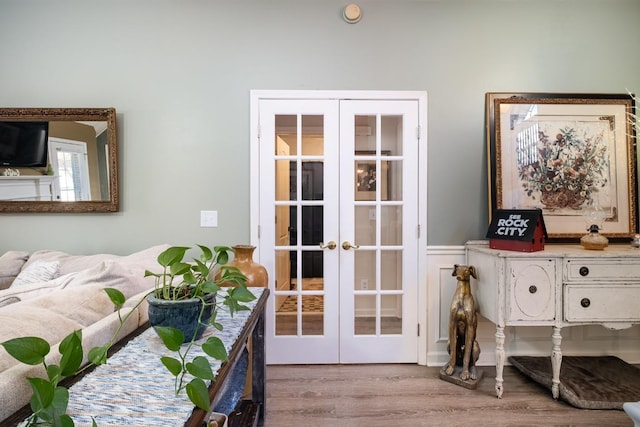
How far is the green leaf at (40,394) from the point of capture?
1.96 ft

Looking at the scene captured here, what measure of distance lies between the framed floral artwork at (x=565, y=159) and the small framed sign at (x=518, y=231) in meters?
0.32

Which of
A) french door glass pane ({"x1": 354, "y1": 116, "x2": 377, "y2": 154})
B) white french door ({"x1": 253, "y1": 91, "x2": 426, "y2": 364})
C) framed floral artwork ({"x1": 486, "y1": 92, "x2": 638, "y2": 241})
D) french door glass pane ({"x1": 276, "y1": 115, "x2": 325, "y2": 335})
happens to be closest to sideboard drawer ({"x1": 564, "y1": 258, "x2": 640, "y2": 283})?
framed floral artwork ({"x1": 486, "y1": 92, "x2": 638, "y2": 241})

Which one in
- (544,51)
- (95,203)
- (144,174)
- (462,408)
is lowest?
(462,408)

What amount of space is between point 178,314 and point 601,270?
2472 mm

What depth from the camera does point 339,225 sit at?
2.70 m

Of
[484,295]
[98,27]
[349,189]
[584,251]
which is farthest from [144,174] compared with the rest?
[584,251]

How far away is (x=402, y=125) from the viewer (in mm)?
2701

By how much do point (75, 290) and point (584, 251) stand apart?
2752 mm

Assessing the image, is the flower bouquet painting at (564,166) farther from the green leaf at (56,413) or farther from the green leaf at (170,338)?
the green leaf at (56,413)

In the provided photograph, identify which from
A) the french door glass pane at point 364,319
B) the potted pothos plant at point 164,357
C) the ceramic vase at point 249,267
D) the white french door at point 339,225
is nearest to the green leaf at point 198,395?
the potted pothos plant at point 164,357

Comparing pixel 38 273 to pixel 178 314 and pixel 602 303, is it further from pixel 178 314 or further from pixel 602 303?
pixel 602 303

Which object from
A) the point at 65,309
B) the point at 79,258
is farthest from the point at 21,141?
the point at 65,309

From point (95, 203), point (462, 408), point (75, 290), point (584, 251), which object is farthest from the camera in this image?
point (95, 203)

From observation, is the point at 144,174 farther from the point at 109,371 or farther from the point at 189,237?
the point at 109,371
